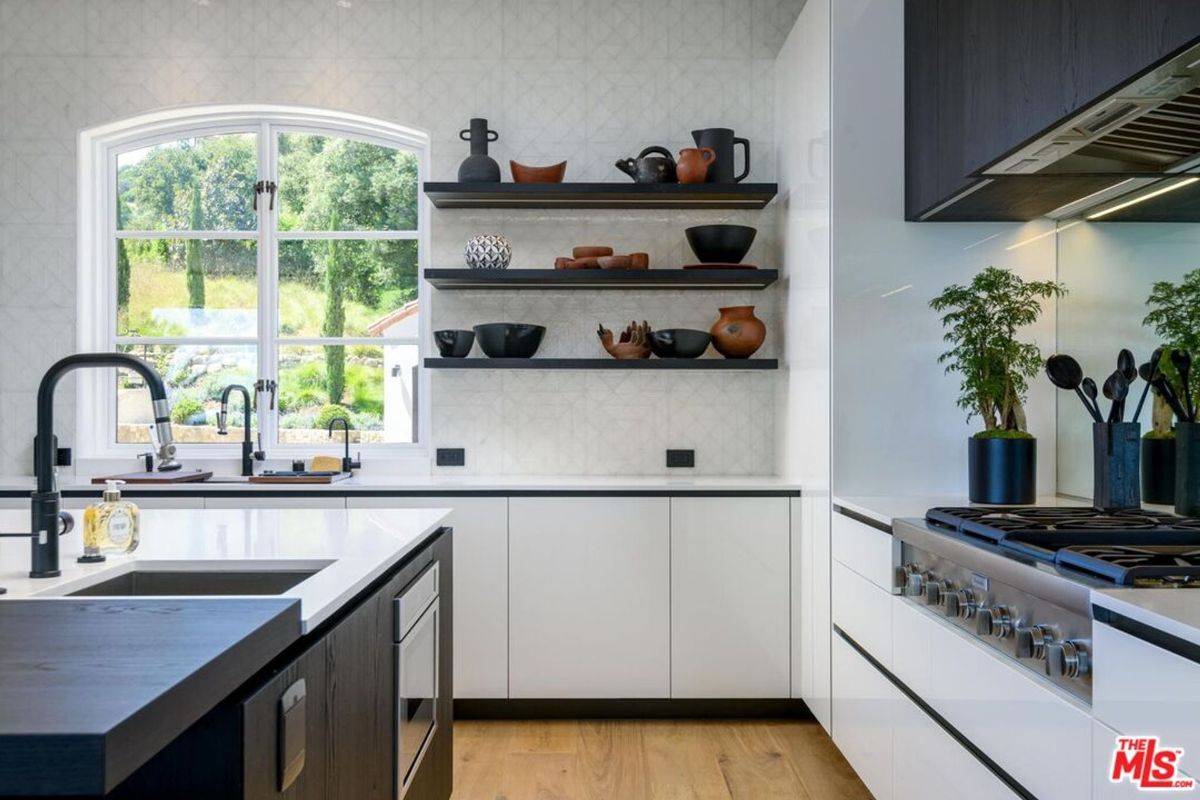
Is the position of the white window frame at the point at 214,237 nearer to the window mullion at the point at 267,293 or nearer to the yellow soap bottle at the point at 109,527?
the window mullion at the point at 267,293

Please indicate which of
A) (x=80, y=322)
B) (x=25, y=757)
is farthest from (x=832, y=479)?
(x=80, y=322)

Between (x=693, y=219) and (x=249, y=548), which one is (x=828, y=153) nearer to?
(x=693, y=219)

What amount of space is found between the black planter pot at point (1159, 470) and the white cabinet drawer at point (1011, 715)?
0.68 meters

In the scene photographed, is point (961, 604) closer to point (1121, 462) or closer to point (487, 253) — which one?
point (1121, 462)

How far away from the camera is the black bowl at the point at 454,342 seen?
362cm

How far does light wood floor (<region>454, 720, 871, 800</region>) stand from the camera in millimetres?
2734

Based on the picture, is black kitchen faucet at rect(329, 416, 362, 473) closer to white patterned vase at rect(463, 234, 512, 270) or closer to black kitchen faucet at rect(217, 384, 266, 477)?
black kitchen faucet at rect(217, 384, 266, 477)

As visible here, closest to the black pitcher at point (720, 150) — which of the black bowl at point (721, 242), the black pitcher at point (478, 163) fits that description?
the black bowl at point (721, 242)

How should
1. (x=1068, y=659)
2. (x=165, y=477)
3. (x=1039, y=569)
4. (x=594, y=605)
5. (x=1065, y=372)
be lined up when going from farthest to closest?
(x=165, y=477), (x=594, y=605), (x=1065, y=372), (x=1039, y=569), (x=1068, y=659)

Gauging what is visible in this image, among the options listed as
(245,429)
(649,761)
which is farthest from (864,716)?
(245,429)

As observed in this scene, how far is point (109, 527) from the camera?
1.62 metres

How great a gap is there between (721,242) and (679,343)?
427 mm

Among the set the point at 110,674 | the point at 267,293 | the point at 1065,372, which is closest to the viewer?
the point at 110,674

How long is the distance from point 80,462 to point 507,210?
209 cm
